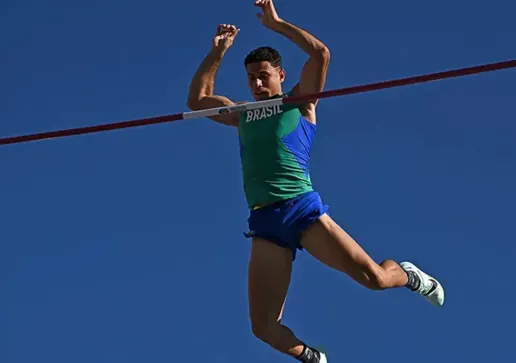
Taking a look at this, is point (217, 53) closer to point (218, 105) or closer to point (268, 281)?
point (218, 105)

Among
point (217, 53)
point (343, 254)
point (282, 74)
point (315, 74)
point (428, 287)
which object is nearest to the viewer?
point (343, 254)

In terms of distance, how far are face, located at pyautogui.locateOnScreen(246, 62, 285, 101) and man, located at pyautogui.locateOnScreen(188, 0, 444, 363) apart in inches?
8.6

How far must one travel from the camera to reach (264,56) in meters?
10.9

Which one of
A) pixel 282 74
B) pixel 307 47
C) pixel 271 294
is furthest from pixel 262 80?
pixel 271 294

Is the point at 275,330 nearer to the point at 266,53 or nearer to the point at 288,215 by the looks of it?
the point at 288,215

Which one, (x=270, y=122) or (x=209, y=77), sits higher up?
(x=209, y=77)

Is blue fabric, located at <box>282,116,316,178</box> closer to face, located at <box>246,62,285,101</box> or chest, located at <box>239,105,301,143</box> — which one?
chest, located at <box>239,105,301,143</box>

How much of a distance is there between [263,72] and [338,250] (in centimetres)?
166

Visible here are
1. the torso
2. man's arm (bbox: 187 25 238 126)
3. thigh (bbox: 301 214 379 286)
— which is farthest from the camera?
man's arm (bbox: 187 25 238 126)

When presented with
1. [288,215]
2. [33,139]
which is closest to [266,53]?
[288,215]

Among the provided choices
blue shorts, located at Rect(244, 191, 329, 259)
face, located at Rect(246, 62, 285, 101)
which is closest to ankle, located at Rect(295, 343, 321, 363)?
blue shorts, located at Rect(244, 191, 329, 259)

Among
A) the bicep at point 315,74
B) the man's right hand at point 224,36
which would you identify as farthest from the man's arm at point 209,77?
the bicep at point 315,74

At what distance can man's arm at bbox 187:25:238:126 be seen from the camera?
11.2m

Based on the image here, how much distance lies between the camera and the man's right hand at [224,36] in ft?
36.9
